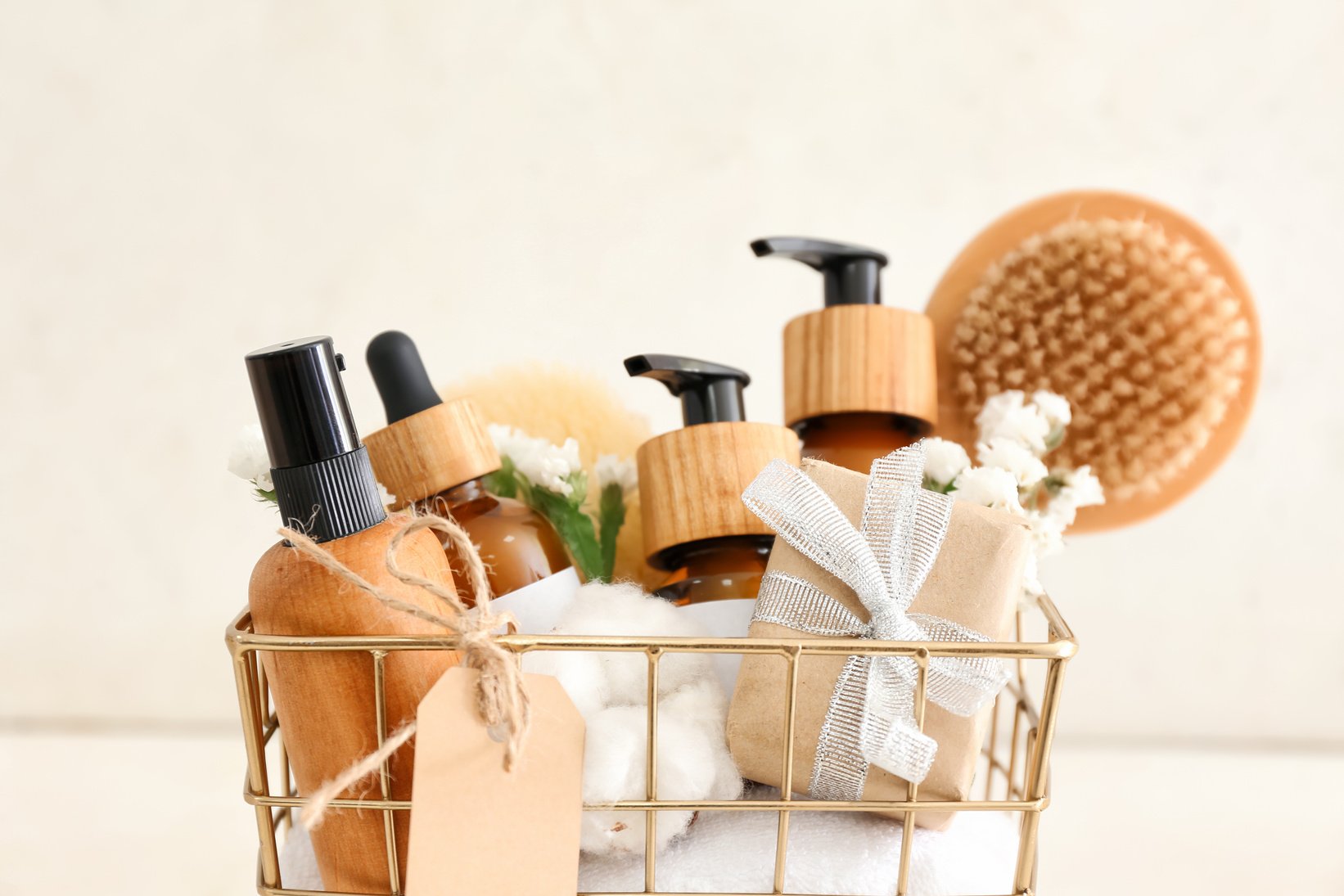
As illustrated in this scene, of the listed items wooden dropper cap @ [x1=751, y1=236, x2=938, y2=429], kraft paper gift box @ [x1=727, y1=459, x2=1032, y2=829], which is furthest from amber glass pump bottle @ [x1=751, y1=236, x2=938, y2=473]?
kraft paper gift box @ [x1=727, y1=459, x2=1032, y2=829]

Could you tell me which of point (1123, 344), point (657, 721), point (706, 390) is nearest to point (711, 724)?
point (657, 721)

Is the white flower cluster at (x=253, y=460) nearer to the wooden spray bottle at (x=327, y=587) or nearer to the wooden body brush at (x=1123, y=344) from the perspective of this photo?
the wooden spray bottle at (x=327, y=587)

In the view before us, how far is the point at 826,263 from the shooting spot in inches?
15.7

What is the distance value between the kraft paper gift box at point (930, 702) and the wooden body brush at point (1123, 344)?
0.49 feet

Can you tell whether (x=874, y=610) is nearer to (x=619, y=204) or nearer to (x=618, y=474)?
(x=618, y=474)

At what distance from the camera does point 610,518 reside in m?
0.39

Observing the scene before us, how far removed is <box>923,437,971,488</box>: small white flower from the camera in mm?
336

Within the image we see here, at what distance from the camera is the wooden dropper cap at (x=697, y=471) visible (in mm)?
325

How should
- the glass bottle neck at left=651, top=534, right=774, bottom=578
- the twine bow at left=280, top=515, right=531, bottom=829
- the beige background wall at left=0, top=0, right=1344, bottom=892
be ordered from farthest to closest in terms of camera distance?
the beige background wall at left=0, top=0, right=1344, bottom=892, the glass bottle neck at left=651, top=534, right=774, bottom=578, the twine bow at left=280, top=515, right=531, bottom=829

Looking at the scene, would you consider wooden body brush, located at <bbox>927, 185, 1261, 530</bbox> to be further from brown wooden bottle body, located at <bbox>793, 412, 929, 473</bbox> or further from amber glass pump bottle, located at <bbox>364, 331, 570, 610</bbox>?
amber glass pump bottle, located at <bbox>364, 331, 570, 610</bbox>

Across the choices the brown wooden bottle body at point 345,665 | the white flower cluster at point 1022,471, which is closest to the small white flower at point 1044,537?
the white flower cluster at point 1022,471

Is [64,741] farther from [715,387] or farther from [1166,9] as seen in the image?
[1166,9]

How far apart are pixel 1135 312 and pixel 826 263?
0.44 ft

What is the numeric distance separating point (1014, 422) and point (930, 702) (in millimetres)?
143
